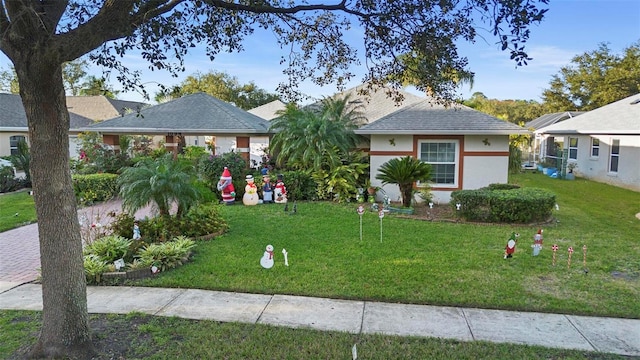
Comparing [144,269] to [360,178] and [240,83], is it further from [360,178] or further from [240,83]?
[240,83]

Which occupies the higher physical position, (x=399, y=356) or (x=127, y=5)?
(x=127, y=5)

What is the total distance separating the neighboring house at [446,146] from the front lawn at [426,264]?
2.82 m

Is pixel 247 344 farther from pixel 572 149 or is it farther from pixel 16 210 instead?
pixel 572 149

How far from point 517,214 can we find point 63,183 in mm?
9427

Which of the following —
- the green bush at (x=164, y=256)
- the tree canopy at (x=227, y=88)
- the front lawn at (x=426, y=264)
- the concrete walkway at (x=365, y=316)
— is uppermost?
the tree canopy at (x=227, y=88)

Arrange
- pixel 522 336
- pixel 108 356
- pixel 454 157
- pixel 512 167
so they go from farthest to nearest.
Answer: pixel 512 167
pixel 454 157
pixel 522 336
pixel 108 356

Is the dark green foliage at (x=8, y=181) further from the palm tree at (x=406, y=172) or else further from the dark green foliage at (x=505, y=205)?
the dark green foliage at (x=505, y=205)

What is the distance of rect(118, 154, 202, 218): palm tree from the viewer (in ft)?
25.1

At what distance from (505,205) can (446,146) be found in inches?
140

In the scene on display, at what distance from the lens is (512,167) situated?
68.2 ft

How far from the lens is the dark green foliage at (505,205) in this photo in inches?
374

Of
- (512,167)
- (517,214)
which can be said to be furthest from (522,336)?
(512,167)

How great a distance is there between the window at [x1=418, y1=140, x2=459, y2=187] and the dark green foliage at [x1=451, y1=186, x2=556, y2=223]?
2.66 metres

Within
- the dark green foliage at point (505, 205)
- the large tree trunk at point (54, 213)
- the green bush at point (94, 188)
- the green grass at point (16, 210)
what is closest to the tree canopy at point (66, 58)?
the large tree trunk at point (54, 213)
